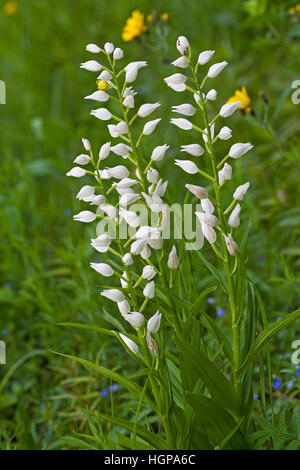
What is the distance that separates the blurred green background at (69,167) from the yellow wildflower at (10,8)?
20 mm

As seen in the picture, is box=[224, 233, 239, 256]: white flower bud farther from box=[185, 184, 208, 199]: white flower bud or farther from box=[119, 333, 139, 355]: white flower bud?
box=[119, 333, 139, 355]: white flower bud

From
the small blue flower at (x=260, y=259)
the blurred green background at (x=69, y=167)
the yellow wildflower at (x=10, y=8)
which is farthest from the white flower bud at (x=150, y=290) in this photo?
the yellow wildflower at (x=10, y=8)

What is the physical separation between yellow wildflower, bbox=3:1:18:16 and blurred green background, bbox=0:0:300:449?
0.02m

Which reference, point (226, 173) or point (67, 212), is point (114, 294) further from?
point (67, 212)

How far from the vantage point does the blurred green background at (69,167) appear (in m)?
1.88

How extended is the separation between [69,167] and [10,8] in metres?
1.29

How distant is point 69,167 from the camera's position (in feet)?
9.43

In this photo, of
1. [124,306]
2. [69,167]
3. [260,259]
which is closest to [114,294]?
[124,306]

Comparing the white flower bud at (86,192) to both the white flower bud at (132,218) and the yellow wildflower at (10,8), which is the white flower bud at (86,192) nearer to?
the white flower bud at (132,218)

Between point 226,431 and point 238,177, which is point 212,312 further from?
point 226,431

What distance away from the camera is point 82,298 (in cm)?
192

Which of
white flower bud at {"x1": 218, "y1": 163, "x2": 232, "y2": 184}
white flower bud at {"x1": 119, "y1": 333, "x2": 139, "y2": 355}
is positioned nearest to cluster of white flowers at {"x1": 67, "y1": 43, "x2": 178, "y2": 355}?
white flower bud at {"x1": 119, "y1": 333, "x2": 139, "y2": 355}

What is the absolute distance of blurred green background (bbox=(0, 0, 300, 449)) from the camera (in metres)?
1.88
